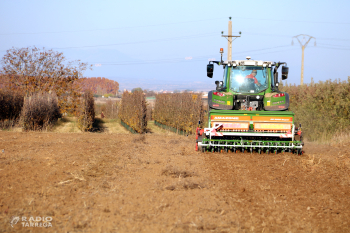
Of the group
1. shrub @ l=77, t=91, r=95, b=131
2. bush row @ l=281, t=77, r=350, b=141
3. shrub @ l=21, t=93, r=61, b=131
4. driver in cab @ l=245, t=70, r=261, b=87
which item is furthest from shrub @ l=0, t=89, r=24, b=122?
bush row @ l=281, t=77, r=350, b=141

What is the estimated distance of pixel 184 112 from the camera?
78.0 ft

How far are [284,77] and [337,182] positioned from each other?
426 cm

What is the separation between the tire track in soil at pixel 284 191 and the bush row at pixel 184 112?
44.3ft

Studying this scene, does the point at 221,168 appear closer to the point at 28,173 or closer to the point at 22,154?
the point at 28,173

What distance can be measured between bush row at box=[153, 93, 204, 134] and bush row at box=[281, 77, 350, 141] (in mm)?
6635

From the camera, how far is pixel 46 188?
5781 mm

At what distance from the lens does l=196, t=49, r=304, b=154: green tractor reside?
30.9 ft

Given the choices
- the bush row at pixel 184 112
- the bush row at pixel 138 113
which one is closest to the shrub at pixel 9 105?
the bush row at pixel 138 113

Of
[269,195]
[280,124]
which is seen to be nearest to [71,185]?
[269,195]

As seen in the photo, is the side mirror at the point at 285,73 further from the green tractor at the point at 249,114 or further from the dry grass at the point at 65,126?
the dry grass at the point at 65,126

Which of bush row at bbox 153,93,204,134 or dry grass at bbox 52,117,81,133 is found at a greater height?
bush row at bbox 153,93,204,134

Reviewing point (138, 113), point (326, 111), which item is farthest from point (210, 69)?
point (138, 113)

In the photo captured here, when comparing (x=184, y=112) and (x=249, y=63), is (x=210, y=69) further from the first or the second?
(x=184, y=112)

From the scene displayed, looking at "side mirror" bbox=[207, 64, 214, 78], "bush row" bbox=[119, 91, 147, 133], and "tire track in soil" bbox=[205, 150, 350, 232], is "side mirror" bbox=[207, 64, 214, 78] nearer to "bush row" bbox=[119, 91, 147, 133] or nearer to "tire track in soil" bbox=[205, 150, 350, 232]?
"tire track in soil" bbox=[205, 150, 350, 232]
